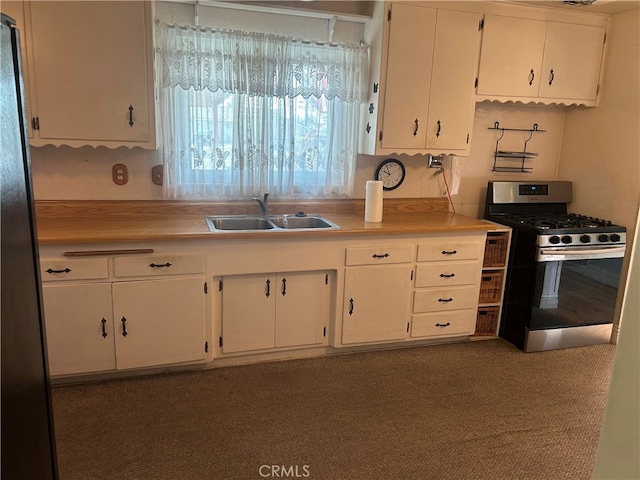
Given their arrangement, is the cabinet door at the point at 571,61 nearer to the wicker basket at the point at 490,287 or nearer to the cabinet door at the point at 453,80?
the cabinet door at the point at 453,80

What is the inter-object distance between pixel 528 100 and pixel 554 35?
1.57ft

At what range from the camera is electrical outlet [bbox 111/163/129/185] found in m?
3.11

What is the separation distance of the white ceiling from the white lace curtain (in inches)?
52.2

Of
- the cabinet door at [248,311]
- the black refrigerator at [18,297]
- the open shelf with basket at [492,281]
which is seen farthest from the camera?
the open shelf with basket at [492,281]

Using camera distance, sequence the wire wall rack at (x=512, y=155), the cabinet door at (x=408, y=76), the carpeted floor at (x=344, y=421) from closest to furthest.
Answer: the carpeted floor at (x=344, y=421)
the cabinet door at (x=408, y=76)
the wire wall rack at (x=512, y=155)

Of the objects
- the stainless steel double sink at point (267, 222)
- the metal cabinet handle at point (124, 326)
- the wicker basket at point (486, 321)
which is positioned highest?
the stainless steel double sink at point (267, 222)

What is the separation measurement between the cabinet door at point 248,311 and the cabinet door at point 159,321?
0.15 metres

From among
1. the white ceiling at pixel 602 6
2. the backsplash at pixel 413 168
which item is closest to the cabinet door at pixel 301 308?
the backsplash at pixel 413 168

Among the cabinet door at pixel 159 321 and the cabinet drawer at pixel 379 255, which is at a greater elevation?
the cabinet drawer at pixel 379 255

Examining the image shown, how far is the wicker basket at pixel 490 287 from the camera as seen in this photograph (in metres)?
3.53

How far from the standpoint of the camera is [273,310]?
120 inches

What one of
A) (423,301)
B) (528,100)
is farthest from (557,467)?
(528,100)

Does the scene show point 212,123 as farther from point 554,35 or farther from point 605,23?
point 605,23

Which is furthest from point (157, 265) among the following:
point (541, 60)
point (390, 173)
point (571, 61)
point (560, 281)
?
point (571, 61)
